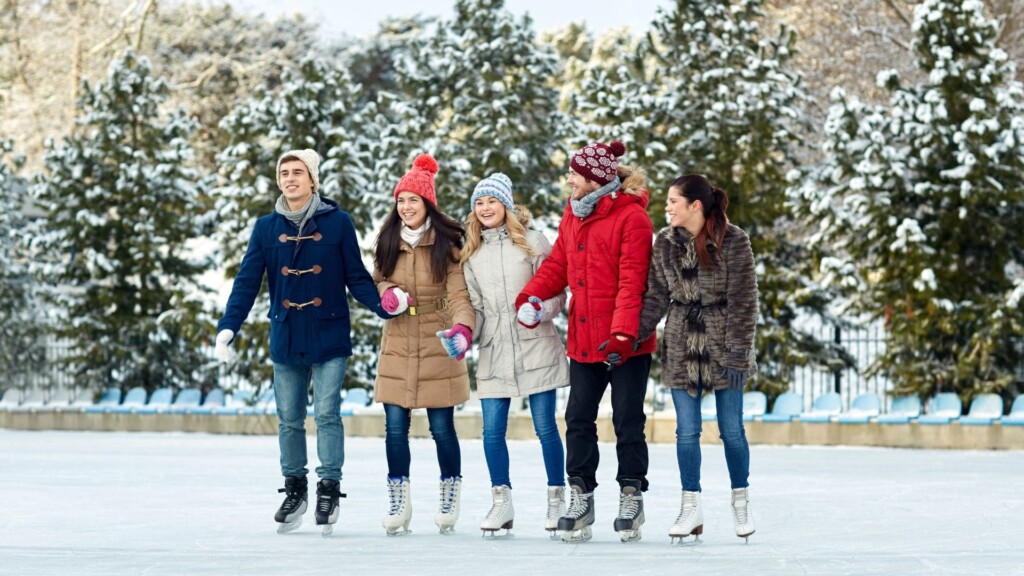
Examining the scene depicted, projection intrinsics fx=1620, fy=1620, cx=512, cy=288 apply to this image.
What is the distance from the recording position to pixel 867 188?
17312 millimetres

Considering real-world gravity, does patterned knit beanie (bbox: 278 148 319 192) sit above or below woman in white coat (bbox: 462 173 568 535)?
above

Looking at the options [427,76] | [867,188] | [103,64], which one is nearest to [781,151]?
[867,188]

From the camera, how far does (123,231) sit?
22.8 metres

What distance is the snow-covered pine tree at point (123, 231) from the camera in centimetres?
2241

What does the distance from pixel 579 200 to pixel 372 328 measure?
12889 millimetres

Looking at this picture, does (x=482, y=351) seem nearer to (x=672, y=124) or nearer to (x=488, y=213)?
(x=488, y=213)

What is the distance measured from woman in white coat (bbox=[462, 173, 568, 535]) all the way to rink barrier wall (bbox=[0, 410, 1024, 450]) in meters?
9.35

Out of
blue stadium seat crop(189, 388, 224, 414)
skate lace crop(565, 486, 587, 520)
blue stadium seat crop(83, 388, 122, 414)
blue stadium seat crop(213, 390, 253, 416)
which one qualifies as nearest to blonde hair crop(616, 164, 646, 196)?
skate lace crop(565, 486, 587, 520)

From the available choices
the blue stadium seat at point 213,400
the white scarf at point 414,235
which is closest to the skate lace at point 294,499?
the white scarf at point 414,235

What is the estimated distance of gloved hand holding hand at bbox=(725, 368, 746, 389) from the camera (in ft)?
24.3

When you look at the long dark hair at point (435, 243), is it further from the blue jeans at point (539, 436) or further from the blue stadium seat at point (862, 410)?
the blue stadium seat at point (862, 410)

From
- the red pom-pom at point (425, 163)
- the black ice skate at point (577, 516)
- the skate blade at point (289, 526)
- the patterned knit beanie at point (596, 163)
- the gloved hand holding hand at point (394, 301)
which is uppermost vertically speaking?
the red pom-pom at point (425, 163)

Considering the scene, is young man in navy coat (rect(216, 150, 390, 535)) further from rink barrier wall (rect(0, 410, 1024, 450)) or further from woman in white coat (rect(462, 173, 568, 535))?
rink barrier wall (rect(0, 410, 1024, 450))

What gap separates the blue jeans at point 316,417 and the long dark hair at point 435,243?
1.79 feet
